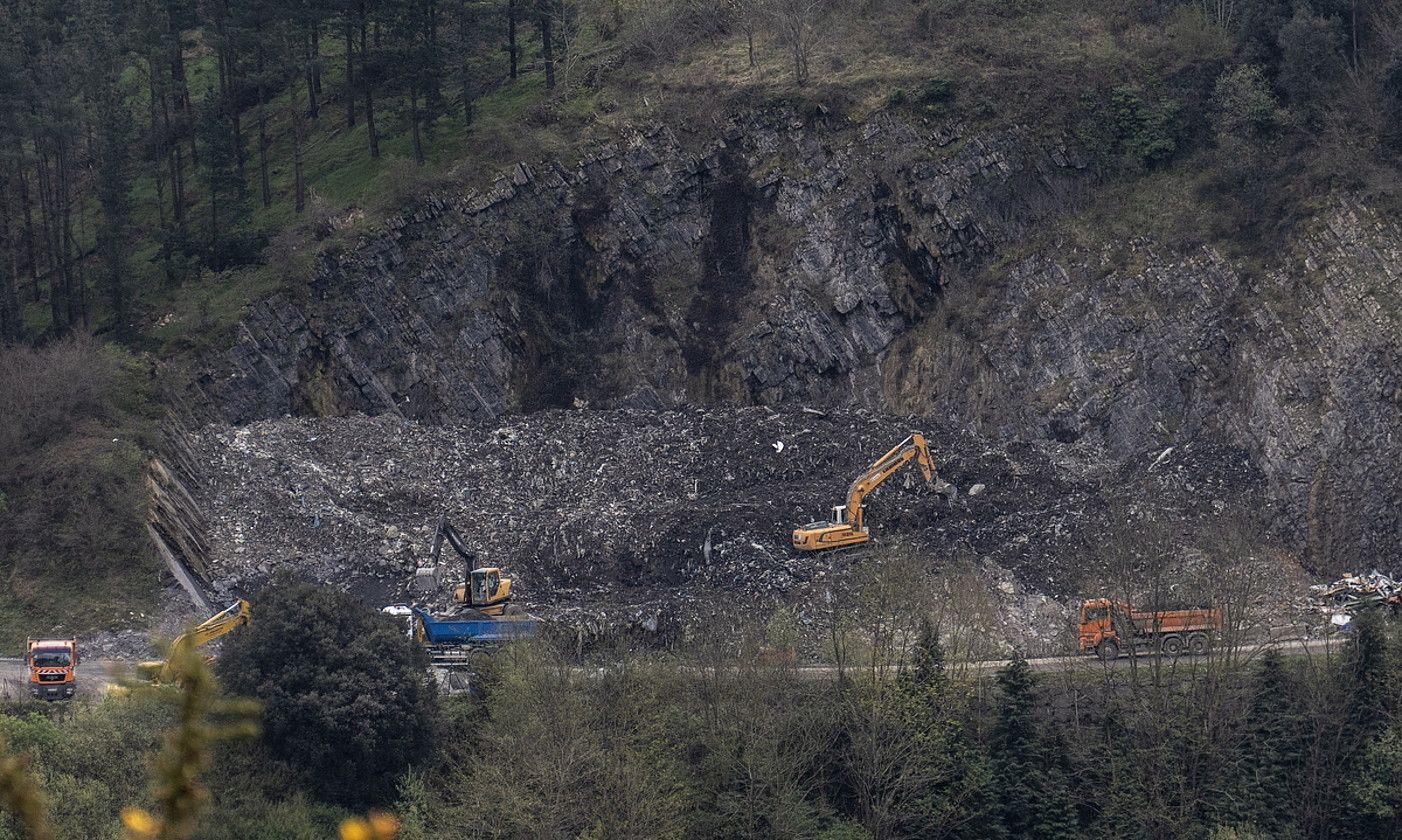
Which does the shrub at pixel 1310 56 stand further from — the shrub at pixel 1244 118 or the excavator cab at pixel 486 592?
the excavator cab at pixel 486 592

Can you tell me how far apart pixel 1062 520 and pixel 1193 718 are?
26.2 ft

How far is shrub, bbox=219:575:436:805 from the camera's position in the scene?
23.8 metres

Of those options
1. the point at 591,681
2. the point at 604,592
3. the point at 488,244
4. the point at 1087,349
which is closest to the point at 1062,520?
the point at 1087,349

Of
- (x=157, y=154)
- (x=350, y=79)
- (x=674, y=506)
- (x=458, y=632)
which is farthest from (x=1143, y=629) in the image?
(x=157, y=154)

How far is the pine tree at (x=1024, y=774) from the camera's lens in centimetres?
2598

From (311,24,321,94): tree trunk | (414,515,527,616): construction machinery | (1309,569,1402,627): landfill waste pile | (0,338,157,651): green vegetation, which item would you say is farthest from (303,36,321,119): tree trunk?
(1309,569,1402,627): landfill waste pile

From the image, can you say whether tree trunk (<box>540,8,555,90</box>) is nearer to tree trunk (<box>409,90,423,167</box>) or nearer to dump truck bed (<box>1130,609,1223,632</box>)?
tree trunk (<box>409,90,423,167</box>)

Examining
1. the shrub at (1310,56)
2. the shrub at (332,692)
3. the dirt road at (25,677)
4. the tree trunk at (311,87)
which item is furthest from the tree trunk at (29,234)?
the shrub at (1310,56)

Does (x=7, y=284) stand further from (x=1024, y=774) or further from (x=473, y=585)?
(x=1024, y=774)

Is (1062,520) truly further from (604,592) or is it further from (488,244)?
(488,244)

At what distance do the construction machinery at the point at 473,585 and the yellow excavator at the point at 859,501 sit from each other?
645 cm

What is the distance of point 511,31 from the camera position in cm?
4656

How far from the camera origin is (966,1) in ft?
151

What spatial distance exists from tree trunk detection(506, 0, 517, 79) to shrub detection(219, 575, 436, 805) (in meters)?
25.5
